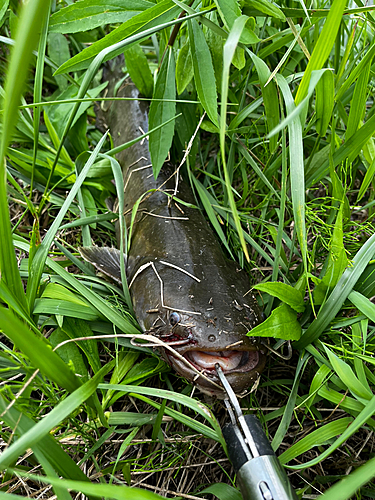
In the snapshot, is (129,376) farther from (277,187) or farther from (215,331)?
(277,187)

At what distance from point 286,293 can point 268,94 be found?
3.07 ft

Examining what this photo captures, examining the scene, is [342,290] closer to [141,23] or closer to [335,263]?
[335,263]

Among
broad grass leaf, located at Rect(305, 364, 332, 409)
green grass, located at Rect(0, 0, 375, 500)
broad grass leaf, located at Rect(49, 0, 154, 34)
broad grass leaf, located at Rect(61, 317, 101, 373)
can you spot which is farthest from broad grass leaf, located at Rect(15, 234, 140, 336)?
broad grass leaf, located at Rect(49, 0, 154, 34)

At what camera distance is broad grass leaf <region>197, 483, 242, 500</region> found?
1.53 meters

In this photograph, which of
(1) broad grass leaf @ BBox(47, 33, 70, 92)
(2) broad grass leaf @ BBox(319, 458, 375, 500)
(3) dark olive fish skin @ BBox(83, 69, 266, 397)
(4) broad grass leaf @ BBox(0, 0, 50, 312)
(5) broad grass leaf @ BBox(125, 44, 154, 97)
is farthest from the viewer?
(1) broad grass leaf @ BBox(47, 33, 70, 92)

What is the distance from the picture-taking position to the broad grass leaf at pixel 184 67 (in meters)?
2.02

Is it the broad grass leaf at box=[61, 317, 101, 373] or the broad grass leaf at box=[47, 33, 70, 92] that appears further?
the broad grass leaf at box=[47, 33, 70, 92]

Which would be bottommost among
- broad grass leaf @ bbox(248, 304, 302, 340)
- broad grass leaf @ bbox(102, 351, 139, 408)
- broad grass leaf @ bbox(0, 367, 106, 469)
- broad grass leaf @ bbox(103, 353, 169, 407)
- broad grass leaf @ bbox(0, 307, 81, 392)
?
broad grass leaf @ bbox(103, 353, 169, 407)

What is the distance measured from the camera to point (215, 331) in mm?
1685

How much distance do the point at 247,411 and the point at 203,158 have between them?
1.58 m

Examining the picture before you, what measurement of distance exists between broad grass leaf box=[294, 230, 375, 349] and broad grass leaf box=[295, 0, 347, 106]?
2.21 ft

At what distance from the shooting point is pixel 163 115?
2.10 metres

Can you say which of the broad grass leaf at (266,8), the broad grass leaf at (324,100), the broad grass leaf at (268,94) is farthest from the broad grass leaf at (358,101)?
the broad grass leaf at (266,8)

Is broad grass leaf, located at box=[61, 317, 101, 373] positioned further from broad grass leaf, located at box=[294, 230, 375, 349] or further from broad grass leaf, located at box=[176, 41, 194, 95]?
broad grass leaf, located at box=[176, 41, 194, 95]
